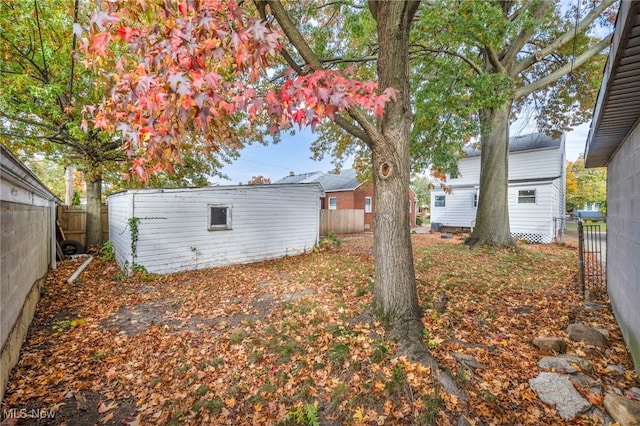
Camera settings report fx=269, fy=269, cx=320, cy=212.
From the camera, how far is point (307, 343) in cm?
376

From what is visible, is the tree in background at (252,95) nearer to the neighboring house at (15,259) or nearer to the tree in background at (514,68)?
the neighboring house at (15,259)

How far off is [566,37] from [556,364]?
34.9 ft

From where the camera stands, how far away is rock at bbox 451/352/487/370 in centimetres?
307

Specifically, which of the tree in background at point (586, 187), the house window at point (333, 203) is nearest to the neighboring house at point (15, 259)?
the house window at point (333, 203)

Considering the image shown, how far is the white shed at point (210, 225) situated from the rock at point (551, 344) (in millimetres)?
8569

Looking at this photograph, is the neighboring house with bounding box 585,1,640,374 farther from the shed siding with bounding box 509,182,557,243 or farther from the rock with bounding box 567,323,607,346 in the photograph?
the shed siding with bounding box 509,182,557,243

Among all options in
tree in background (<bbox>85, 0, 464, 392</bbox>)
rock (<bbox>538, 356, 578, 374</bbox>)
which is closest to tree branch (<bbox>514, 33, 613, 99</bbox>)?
tree in background (<bbox>85, 0, 464, 392</bbox>)

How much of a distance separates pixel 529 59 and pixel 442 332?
10671 mm

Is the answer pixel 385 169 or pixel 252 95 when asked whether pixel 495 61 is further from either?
pixel 252 95

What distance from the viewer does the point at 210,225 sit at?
359 inches

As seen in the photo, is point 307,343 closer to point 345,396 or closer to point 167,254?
point 345,396

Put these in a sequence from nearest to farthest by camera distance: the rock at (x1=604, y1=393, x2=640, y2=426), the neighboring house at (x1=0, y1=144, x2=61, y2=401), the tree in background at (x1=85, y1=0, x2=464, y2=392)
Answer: the rock at (x1=604, y1=393, x2=640, y2=426)
the tree in background at (x1=85, y1=0, x2=464, y2=392)
the neighboring house at (x1=0, y1=144, x2=61, y2=401)

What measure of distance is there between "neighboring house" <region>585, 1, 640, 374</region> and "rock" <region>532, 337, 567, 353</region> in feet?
1.97

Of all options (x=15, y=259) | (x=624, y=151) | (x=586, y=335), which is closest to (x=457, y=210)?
(x=624, y=151)
